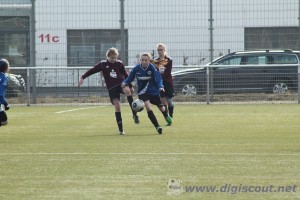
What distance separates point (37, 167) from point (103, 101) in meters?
17.2

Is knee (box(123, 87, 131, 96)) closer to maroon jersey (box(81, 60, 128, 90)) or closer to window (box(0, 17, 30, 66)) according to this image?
maroon jersey (box(81, 60, 128, 90))

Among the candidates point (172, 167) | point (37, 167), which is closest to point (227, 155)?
point (172, 167)

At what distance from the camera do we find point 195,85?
28219 millimetres

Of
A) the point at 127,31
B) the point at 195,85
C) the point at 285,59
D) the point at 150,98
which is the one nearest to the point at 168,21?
the point at 127,31

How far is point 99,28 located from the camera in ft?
96.0

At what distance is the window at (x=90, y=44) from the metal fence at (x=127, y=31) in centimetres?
3

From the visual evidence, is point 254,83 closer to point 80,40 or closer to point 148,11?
point 148,11

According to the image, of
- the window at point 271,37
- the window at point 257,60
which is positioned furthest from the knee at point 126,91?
the window at point 271,37

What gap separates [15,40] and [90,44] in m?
2.49

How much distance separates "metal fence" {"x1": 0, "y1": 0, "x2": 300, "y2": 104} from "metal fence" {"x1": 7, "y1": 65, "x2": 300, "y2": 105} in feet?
0.16

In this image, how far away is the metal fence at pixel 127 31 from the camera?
28.6 metres

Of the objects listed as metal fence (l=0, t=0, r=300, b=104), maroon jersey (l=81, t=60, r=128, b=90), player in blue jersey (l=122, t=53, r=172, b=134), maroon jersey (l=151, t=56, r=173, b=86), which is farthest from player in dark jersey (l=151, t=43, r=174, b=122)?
metal fence (l=0, t=0, r=300, b=104)

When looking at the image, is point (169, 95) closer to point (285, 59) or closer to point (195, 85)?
point (195, 85)

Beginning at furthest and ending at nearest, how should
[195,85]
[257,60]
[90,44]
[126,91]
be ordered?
[90,44]
[257,60]
[195,85]
[126,91]
